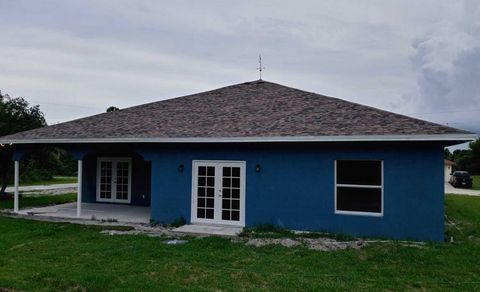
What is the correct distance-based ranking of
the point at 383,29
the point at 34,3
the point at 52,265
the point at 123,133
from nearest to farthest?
the point at 52,265
the point at 123,133
the point at 34,3
the point at 383,29

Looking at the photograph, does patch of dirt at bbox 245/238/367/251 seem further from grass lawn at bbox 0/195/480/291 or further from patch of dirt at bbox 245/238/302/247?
grass lawn at bbox 0/195/480/291

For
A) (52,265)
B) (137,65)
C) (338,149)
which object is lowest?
(52,265)

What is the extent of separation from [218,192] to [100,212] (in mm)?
4966

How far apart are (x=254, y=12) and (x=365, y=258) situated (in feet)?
32.0

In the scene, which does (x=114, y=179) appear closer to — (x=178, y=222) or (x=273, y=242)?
(x=178, y=222)

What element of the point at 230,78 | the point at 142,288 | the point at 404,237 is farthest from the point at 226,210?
the point at 230,78

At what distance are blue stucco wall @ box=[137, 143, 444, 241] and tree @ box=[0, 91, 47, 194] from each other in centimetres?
932

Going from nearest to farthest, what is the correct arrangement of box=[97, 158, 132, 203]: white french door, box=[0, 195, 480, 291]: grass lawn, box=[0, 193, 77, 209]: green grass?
1. box=[0, 195, 480, 291]: grass lawn
2. box=[0, 193, 77, 209]: green grass
3. box=[97, 158, 132, 203]: white french door

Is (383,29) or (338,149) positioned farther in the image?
(383,29)

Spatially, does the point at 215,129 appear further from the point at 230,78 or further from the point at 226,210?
the point at 230,78

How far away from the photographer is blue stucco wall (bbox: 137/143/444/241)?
10.2 metres

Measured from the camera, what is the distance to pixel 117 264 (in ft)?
24.6

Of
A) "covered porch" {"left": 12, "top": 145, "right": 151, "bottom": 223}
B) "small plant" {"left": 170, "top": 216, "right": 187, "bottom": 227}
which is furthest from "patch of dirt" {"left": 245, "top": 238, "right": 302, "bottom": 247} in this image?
"covered porch" {"left": 12, "top": 145, "right": 151, "bottom": 223}

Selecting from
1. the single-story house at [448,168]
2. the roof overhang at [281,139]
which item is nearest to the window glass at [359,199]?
the roof overhang at [281,139]
